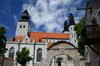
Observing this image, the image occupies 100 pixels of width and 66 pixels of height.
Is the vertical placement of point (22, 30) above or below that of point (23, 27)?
below

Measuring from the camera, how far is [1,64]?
46.7 feet

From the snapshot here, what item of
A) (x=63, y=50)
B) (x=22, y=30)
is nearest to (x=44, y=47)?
(x=22, y=30)

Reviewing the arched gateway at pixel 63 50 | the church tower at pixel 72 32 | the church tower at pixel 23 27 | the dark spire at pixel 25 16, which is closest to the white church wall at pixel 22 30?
the church tower at pixel 23 27

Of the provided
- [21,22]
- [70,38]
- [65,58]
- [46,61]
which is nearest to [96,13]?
[46,61]

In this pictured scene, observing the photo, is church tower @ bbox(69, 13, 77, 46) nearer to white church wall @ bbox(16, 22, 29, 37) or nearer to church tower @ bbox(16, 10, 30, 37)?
church tower @ bbox(16, 10, 30, 37)

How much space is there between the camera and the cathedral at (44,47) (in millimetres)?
14602

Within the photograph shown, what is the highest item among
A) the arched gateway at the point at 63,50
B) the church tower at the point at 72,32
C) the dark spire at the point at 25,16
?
the dark spire at the point at 25,16

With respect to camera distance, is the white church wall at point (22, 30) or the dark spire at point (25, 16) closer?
the white church wall at point (22, 30)

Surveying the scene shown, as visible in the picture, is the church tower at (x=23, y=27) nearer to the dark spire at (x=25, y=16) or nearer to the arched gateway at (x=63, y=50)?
the dark spire at (x=25, y=16)

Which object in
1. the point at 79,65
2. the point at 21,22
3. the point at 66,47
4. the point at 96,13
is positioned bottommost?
the point at 79,65

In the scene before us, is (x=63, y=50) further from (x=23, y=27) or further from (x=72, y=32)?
(x=72, y=32)

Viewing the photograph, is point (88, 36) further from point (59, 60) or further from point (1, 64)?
point (59, 60)

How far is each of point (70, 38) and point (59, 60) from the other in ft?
43.5

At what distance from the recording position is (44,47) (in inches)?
1203
